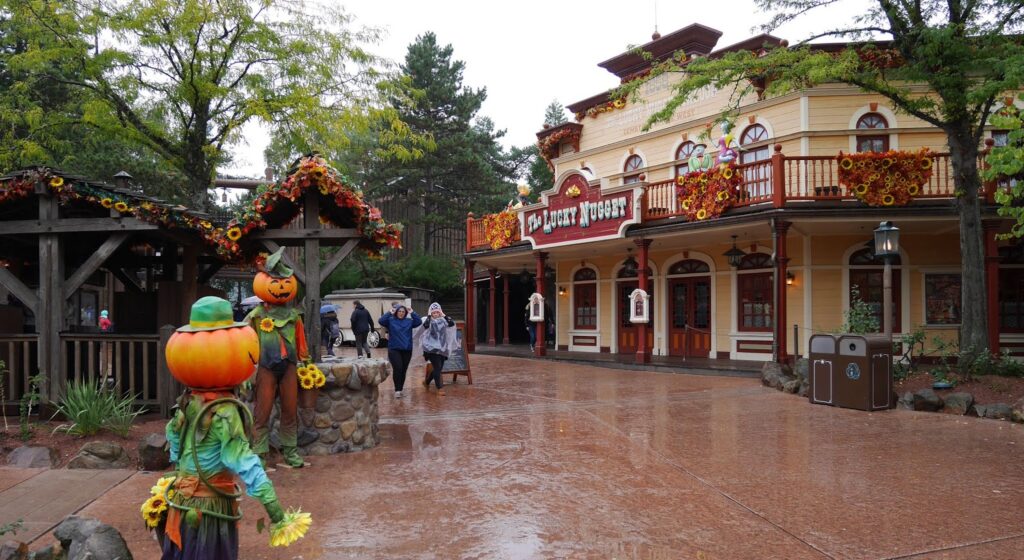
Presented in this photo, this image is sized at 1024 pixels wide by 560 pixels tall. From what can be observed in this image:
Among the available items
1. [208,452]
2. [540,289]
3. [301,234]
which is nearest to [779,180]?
[540,289]

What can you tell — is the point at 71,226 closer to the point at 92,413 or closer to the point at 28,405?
the point at 28,405

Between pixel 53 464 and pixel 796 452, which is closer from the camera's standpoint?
pixel 53 464

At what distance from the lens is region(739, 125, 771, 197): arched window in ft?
45.7

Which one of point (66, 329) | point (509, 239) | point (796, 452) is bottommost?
point (796, 452)

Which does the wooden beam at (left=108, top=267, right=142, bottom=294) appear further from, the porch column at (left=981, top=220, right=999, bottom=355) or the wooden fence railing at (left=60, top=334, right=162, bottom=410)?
the porch column at (left=981, top=220, right=999, bottom=355)

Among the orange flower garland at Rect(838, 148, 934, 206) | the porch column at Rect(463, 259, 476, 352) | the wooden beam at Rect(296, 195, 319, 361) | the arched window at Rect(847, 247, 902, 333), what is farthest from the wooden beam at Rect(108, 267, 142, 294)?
the arched window at Rect(847, 247, 902, 333)

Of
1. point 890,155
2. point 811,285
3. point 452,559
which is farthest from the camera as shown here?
point 811,285

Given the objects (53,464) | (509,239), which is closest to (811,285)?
(509,239)

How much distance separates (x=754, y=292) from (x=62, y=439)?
14700 millimetres

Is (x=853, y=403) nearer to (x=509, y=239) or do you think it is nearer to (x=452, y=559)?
(x=452, y=559)

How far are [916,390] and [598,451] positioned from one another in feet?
20.8

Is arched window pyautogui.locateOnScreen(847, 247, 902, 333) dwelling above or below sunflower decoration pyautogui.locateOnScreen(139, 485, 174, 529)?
above

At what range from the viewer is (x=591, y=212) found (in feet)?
56.6

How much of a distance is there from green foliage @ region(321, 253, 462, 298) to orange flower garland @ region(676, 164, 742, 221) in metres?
18.1
